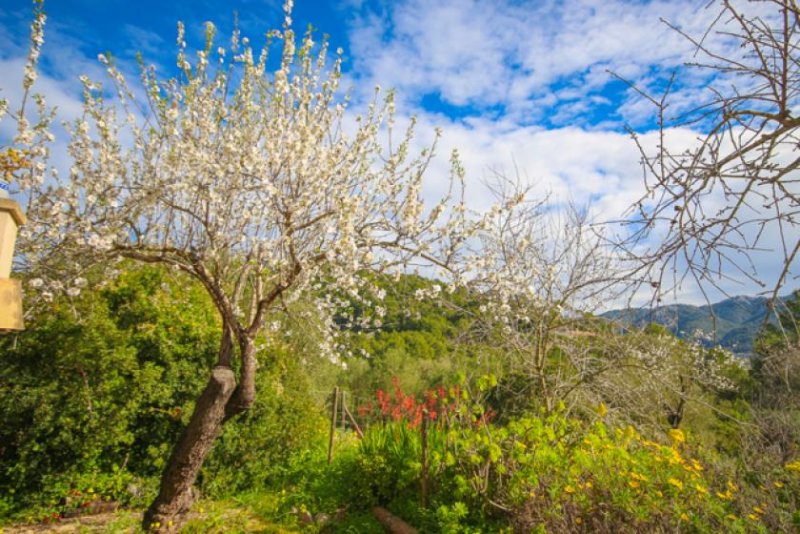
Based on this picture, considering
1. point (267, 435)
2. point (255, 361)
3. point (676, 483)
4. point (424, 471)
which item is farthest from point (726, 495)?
point (267, 435)

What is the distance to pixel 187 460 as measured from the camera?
14.2ft

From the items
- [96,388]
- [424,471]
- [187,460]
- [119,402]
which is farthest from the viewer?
[119,402]

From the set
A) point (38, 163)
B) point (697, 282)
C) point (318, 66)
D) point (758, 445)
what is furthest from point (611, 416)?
point (38, 163)

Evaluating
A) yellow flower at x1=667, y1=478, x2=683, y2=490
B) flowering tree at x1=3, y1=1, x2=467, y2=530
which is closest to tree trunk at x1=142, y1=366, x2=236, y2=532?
flowering tree at x1=3, y1=1, x2=467, y2=530

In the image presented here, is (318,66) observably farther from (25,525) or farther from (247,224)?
(25,525)

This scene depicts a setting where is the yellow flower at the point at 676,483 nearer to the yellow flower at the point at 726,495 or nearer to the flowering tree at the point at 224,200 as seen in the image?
the yellow flower at the point at 726,495

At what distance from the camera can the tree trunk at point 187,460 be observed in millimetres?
4305

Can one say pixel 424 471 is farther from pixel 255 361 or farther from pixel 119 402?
pixel 119 402

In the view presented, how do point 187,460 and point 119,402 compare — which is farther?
point 119,402

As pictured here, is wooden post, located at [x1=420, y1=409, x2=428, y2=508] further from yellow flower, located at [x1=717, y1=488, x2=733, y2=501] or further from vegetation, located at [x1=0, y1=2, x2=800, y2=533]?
yellow flower, located at [x1=717, y1=488, x2=733, y2=501]

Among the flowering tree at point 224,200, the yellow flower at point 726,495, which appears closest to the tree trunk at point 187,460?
the flowering tree at point 224,200

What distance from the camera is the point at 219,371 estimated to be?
4.55 meters

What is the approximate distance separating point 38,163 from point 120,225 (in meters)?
0.82

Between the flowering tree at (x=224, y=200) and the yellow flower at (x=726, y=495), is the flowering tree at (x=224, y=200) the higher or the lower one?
the higher one
